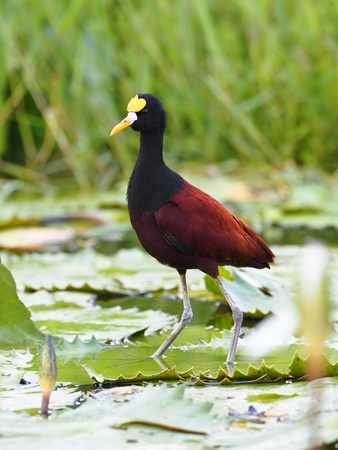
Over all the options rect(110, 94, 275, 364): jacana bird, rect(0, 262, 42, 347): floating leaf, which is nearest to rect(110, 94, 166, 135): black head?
rect(110, 94, 275, 364): jacana bird

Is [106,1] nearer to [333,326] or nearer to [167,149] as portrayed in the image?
[167,149]

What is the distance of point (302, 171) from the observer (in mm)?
6605

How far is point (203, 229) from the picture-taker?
2.64 m

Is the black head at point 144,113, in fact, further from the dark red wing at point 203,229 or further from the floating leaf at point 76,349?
the floating leaf at point 76,349

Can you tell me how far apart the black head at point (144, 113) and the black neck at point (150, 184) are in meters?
0.07

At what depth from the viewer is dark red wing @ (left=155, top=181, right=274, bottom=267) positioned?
2.60 meters

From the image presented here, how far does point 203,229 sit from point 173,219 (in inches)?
4.1

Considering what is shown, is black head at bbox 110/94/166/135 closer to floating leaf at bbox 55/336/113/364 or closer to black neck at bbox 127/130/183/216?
black neck at bbox 127/130/183/216

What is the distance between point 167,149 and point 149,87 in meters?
0.56

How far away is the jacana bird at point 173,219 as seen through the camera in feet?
8.55

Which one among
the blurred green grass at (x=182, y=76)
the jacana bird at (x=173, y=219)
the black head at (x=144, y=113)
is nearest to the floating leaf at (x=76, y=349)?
the jacana bird at (x=173, y=219)

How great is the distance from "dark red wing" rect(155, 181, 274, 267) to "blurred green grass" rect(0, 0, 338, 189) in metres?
3.61

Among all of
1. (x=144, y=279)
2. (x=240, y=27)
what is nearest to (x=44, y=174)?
(x=240, y=27)

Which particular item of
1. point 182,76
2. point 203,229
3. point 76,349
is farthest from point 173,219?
point 182,76
